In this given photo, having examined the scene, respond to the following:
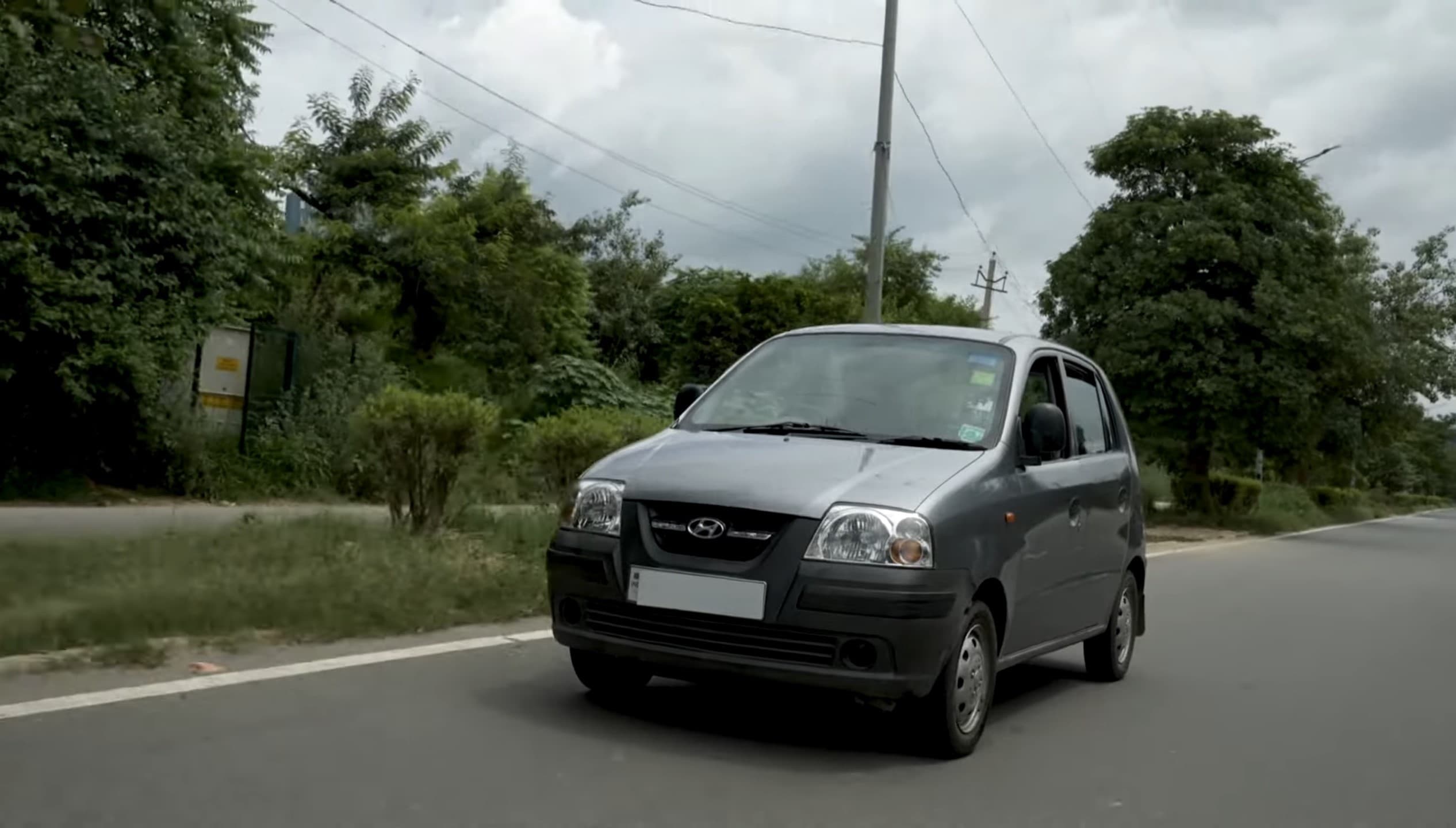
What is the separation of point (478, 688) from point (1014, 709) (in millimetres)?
2530

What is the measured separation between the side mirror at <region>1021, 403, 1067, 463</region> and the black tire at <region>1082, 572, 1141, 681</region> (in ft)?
6.02

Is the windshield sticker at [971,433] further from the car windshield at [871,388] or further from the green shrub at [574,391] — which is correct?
the green shrub at [574,391]

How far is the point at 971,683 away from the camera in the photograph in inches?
225

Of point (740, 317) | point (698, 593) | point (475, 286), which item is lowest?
point (698, 593)

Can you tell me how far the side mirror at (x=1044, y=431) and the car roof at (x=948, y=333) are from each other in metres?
0.58

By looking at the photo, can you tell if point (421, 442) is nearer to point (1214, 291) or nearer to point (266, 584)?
point (266, 584)

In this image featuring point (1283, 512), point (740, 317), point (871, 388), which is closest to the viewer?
point (871, 388)

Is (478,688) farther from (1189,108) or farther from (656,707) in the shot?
(1189,108)

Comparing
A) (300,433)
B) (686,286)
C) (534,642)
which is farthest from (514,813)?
(686,286)

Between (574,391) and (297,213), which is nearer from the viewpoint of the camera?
(574,391)

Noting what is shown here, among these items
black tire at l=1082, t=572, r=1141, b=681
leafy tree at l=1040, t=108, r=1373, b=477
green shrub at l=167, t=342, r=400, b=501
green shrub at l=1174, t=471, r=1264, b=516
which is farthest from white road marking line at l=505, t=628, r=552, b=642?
green shrub at l=1174, t=471, r=1264, b=516

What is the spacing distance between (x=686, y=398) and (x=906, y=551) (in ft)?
6.78

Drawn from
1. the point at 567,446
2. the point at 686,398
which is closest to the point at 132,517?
the point at 567,446

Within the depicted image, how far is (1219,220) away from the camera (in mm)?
29766
